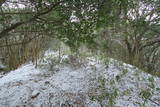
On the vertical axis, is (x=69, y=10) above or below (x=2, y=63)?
above

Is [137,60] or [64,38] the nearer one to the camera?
[64,38]

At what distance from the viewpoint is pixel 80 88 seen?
2699mm

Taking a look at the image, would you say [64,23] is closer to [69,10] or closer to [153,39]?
[69,10]

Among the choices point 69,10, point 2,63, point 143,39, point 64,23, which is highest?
point 69,10

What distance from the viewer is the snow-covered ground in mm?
2377

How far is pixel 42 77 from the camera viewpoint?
3.03m

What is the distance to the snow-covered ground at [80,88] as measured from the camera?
2377 millimetres

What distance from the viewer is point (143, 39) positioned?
502cm

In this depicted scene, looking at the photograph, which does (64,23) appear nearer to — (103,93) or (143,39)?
(103,93)

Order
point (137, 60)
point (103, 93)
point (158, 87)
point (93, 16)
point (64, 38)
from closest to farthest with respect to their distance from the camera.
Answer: point (93, 16), point (64, 38), point (103, 93), point (158, 87), point (137, 60)

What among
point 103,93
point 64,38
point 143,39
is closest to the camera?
point 64,38

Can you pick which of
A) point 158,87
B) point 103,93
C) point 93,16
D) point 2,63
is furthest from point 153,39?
point 2,63

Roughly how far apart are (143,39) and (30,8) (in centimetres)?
390

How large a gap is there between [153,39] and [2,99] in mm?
4253
